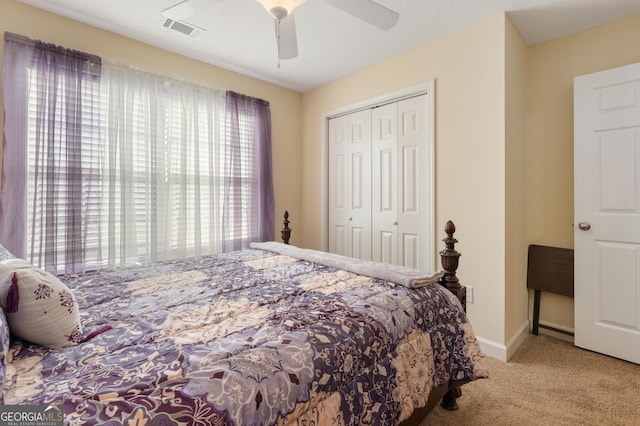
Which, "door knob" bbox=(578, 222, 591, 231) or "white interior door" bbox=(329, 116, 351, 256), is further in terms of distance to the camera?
"white interior door" bbox=(329, 116, 351, 256)

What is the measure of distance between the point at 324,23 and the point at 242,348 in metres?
2.42

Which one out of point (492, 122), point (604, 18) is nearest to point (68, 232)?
point (492, 122)

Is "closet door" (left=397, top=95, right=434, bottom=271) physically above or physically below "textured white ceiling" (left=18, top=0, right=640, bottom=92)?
below

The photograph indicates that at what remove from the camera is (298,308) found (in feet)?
4.17

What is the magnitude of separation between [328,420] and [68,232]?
2.37 meters

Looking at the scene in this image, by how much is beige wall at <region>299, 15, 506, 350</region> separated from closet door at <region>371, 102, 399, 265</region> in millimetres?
384

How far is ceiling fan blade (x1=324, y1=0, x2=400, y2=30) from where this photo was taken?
4.96 ft

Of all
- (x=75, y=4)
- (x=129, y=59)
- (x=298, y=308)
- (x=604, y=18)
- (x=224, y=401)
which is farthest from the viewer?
(x=129, y=59)

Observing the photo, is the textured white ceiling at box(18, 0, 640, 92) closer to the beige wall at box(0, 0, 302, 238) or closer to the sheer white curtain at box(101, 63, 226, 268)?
the beige wall at box(0, 0, 302, 238)

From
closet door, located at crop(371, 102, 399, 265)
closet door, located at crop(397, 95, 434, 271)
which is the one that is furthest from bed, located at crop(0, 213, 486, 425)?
closet door, located at crop(371, 102, 399, 265)

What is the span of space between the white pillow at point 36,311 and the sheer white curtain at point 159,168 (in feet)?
5.48

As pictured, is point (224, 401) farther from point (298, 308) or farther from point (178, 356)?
point (298, 308)

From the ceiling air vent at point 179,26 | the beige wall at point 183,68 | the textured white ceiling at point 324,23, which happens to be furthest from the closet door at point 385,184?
the ceiling air vent at point 179,26

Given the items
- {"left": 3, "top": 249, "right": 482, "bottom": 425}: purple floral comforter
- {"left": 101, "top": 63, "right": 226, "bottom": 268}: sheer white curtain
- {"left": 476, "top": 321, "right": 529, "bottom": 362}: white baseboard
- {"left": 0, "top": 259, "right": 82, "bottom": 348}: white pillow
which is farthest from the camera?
{"left": 101, "top": 63, "right": 226, "bottom": 268}: sheer white curtain
